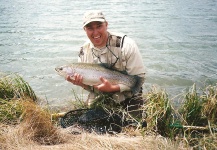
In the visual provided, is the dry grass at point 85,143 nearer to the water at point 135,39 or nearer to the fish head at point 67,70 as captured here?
the fish head at point 67,70

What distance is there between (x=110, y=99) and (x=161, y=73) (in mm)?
4037

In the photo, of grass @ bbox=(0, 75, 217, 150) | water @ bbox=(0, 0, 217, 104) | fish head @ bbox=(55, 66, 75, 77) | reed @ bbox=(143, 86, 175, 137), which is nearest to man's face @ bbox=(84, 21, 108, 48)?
fish head @ bbox=(55, 66, 75, 77)

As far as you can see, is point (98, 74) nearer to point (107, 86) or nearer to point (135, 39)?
point (107, 86)

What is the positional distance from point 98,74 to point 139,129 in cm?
111

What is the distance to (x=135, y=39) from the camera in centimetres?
1227

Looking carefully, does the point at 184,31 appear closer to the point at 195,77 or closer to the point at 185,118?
the point at 195,77

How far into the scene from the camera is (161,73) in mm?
8719

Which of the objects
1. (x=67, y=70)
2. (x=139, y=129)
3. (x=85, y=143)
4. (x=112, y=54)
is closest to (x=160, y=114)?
(x=139, y=129)

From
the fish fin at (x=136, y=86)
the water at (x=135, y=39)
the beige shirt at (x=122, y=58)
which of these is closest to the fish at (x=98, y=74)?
the fish fin at (x=136, y=86)

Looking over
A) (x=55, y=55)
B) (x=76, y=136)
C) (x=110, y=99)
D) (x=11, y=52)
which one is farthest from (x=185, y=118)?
(x=11, y=52)

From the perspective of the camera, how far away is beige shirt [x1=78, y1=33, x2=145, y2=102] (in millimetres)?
4719

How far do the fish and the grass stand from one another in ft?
1.53

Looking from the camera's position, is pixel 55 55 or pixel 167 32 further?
pixel 167 32

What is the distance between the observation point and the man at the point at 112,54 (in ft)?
15.0
